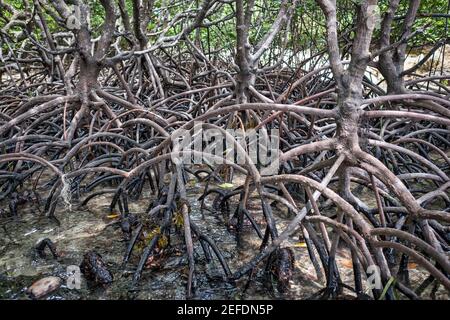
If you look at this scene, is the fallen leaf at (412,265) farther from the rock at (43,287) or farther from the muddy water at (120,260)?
the rock at (43,287)

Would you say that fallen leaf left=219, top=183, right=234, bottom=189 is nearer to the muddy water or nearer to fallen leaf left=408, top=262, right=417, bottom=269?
the muddy water

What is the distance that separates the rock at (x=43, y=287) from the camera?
1.96 metres

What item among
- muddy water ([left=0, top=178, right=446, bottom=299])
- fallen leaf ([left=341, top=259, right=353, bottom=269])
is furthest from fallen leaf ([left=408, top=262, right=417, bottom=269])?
fallen leaf ([left=341, top=259, right=353, bottom=269])

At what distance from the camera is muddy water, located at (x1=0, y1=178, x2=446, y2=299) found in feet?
6.44

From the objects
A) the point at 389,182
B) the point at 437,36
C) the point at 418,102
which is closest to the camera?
the point at 389,182

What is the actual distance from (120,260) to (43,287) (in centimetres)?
40

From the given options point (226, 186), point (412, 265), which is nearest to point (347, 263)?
point (412, 265)

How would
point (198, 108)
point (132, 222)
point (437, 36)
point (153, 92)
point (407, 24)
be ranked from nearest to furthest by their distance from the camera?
1. point (132, 222)
2. point (407, 24)
3. point (198, 108)
4. point (153, 92)
5. point (437, 36)

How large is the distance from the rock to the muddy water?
0.03 m

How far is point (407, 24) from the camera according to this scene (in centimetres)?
346

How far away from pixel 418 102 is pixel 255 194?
124cm

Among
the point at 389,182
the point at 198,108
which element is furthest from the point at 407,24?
the point at 389,182

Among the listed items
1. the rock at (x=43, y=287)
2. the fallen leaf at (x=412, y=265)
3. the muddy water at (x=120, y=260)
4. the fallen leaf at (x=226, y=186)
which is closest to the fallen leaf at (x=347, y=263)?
the muddy water at (x=120, y=260)
